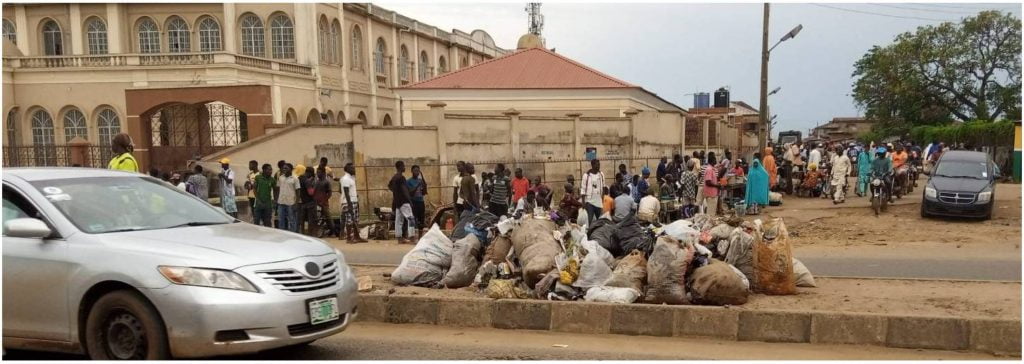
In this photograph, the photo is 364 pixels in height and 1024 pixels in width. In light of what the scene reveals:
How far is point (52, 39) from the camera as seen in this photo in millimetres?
35375

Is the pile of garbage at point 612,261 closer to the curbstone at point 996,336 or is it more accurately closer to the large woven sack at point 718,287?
the large woven sack at point 718,287

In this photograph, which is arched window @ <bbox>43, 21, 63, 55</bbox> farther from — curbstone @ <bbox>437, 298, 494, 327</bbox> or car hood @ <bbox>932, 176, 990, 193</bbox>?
car hood @ <bbox>932, 176, 990, 193</bbox>

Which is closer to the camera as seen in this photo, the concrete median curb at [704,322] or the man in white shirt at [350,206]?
the concrete median curb at [704,322]

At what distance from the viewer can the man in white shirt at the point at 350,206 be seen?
1341 cm

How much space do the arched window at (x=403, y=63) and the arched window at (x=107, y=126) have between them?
16.3 m

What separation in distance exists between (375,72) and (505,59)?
10.4 metres

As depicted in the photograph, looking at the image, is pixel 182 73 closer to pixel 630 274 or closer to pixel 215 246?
pixel 630 274

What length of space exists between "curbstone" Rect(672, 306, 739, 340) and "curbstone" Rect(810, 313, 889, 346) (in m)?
0.66

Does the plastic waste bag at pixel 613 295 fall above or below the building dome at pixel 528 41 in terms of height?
below

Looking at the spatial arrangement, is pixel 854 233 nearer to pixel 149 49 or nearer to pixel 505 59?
pixel 505 59

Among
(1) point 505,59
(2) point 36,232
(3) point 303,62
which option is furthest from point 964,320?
(3) point 303,62

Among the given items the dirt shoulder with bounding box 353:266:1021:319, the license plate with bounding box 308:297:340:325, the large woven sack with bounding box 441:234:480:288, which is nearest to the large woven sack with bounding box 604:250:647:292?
the dirt shoulder with bounding box 353:266:1021:319

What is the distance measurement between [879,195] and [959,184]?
4.83 ft

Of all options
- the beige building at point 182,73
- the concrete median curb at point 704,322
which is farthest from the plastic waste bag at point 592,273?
the beige building at point 182,73
